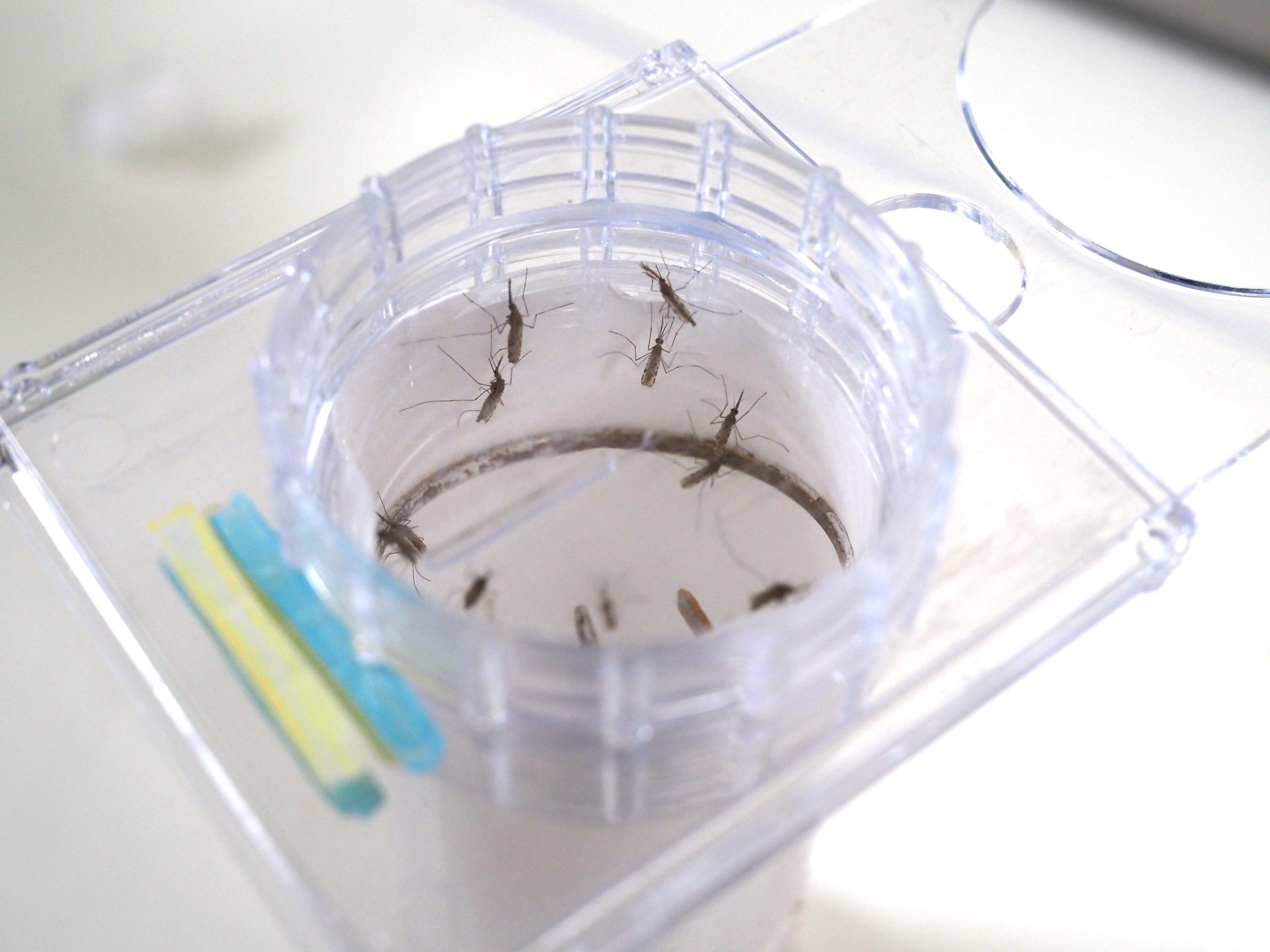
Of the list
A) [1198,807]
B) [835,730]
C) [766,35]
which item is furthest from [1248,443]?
[766,35]

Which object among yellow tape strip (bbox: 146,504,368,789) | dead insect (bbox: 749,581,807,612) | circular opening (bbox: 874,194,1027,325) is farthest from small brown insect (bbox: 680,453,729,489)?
yellow tape strip (bbox: 146,504,368,789)

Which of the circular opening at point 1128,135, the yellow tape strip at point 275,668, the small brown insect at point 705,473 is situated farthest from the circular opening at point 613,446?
the circular opening at point 1128,135

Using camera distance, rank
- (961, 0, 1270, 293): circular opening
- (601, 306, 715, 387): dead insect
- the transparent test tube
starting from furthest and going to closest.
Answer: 1. (961, 0, 1270, 293): circular opening
2. (601, 306, 715, 387): dead insect
3. the transparent test tube

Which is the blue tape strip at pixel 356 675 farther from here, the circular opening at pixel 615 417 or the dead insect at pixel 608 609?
the dead insect at pixel 608 609

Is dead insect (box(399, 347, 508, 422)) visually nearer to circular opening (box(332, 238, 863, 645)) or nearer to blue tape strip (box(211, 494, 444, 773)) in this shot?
circular opening (box(332, 238, 863, 645))

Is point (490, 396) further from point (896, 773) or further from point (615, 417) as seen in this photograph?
point (896, 773)

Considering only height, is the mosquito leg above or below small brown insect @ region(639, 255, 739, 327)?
below

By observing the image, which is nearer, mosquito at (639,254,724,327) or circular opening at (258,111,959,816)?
circular opening at (258,111,959,816)
